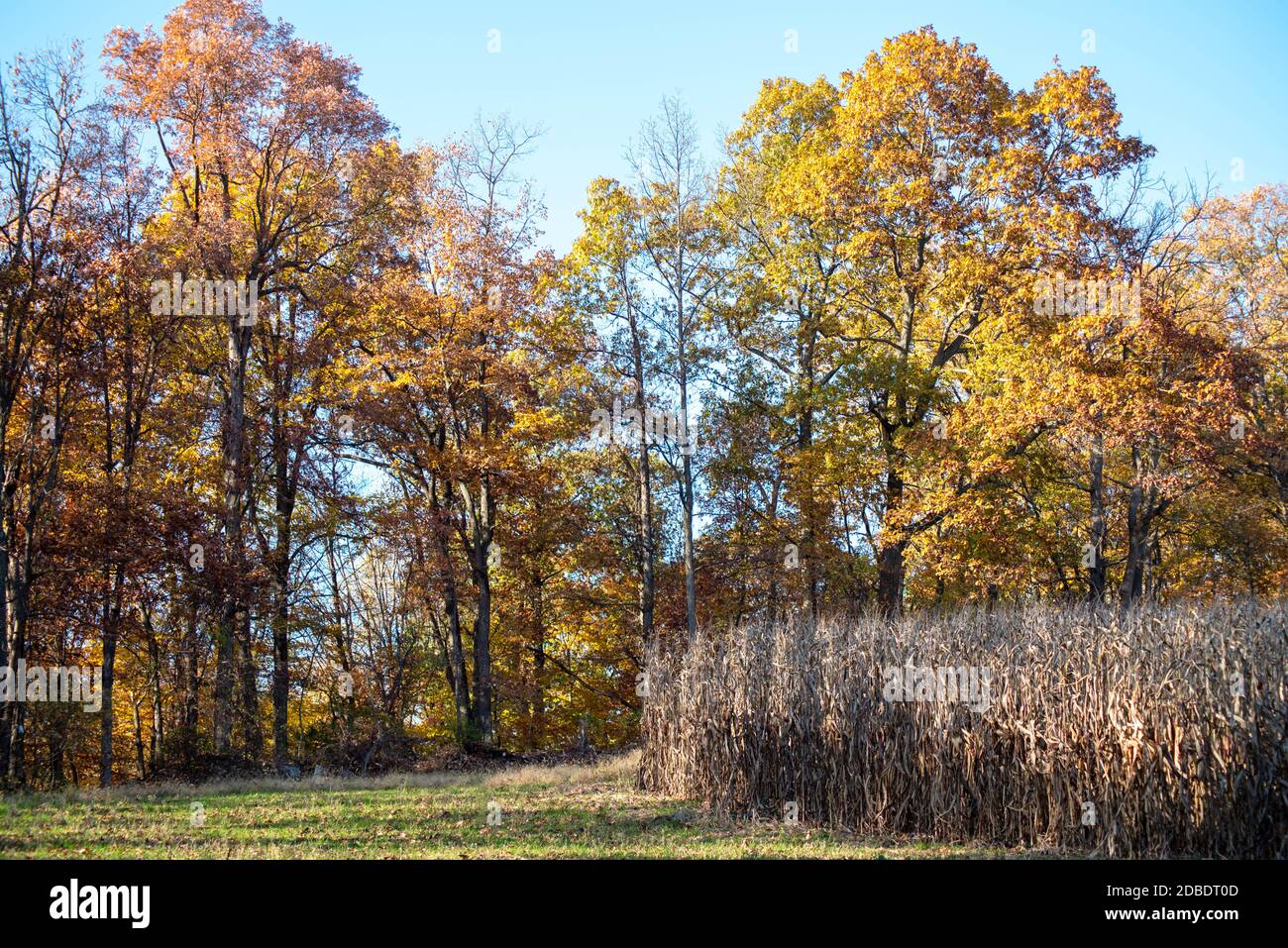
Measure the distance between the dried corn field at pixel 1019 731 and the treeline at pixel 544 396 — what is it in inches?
423

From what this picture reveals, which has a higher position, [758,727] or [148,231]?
[148,231]

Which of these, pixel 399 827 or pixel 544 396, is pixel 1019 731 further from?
pixel 544 396

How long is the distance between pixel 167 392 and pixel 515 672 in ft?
42.8

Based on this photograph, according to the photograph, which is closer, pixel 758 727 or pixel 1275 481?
pixel 758 727

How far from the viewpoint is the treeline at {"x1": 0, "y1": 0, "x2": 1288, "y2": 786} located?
21703 mm

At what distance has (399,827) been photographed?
11859mm

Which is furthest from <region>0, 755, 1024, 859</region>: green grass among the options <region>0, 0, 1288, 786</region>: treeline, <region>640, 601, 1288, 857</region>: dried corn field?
<region>0, 0, 1288, 786</region>: treeline

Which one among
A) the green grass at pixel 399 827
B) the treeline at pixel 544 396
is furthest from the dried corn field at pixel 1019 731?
the treeline at pixel 544 396

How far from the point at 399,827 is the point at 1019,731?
7.17 m

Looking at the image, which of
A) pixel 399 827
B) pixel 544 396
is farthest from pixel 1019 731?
pixel 544 396
